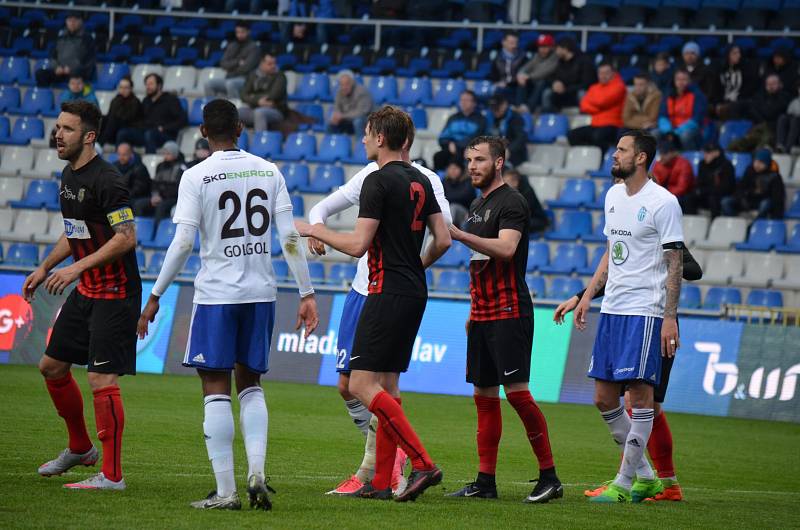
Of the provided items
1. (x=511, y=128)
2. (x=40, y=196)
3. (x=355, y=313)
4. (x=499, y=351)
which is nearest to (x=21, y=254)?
(x=40, y=196)

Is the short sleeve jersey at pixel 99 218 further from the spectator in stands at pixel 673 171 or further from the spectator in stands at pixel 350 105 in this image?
the spectator in stands at pixel 350 105

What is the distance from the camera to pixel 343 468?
9.41m

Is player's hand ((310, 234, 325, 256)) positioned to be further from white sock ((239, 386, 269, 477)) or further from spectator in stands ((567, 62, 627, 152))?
spectator in stands ((567, 62, 627, 152))

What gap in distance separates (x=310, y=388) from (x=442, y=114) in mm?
8145

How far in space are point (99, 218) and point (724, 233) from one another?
1374cm

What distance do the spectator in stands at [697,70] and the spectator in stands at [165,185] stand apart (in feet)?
29.5

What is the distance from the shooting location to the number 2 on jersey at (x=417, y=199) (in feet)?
24.8

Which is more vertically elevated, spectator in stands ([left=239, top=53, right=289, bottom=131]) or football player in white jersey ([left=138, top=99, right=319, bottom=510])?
spectator in stands ([left=239, top=53, right=289, bottom=131])

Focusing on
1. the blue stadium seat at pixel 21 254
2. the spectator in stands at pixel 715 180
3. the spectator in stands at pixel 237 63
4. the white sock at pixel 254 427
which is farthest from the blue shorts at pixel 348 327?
the spectator in stands at pixel 237 63

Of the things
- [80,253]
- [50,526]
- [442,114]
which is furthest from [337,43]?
[50,526]

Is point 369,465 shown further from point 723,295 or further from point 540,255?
point 540,255

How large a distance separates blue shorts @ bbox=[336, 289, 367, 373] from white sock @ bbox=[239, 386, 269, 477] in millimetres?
1300

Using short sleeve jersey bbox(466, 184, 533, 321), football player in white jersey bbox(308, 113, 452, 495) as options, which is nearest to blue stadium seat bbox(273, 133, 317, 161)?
football player in white jersey bbox(308, 113, 452, 495)

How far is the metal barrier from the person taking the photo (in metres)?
22.8
